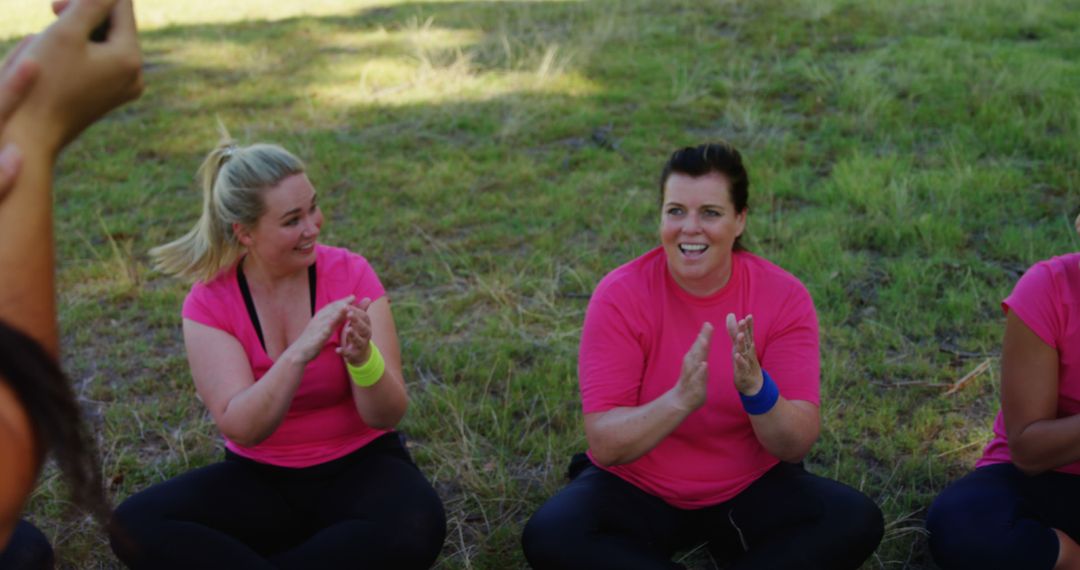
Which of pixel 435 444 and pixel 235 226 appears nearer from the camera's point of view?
pixel 235 226

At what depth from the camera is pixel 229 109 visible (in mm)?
7559

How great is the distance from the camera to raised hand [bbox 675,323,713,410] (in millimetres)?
2674

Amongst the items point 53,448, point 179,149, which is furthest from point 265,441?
point 179,149

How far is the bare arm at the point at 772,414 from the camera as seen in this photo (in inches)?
105

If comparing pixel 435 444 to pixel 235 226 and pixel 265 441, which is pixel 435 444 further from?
pixel 235 226

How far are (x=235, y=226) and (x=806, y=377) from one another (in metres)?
1.68

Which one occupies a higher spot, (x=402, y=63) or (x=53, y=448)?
(x=53, y=448)

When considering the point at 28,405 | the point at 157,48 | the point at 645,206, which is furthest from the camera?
the point at 157,48

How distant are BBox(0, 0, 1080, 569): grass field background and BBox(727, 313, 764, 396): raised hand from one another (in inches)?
27.7

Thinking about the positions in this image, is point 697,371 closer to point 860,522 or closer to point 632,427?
point 632,427

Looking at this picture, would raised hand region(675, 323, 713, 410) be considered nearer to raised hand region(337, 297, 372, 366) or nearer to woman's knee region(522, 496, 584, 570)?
woman's knee region(522, 496, 584, 570)

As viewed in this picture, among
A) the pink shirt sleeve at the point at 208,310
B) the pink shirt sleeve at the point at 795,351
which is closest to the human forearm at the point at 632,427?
the pink shirt sleeve at the point at 795,351

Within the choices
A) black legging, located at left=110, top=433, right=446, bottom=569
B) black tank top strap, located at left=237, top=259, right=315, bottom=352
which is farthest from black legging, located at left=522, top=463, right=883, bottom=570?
black tank top strap, located at left=237, top=259, right=315, bottom=352

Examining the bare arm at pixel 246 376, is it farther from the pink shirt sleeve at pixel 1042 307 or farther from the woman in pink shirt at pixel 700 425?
the pink shirt sleeve at pixel 1042 307
